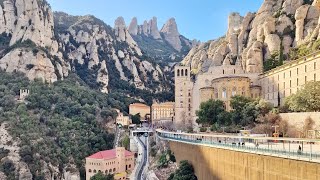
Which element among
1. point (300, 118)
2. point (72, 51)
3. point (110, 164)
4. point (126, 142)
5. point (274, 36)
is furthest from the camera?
point (72, 51)

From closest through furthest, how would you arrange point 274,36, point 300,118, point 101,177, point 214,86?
point 300,118, point 101,177, point 214,86, point 274,36

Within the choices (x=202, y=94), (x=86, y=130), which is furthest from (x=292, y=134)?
(x=86, y=130)

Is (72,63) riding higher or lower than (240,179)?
higher


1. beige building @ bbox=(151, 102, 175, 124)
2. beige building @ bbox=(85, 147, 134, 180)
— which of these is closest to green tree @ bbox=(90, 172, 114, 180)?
beige building @ bbox=(85, 147, 134, 180)

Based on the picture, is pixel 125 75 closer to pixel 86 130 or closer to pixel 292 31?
pixel 86 130

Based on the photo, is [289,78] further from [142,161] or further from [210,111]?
[142,161]

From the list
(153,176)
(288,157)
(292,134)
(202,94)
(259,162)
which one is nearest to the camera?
(288,157)

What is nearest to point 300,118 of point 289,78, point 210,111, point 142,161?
point 289,78

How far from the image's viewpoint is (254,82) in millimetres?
73688

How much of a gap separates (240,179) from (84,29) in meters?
133

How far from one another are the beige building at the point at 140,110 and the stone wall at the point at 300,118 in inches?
3254

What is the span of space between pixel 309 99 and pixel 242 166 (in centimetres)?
1786

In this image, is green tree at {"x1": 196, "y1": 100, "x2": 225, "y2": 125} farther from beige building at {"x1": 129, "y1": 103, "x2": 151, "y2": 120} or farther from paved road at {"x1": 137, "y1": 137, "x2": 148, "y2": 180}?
beige building at {"x1": 129, "y1": 103, "x2": 151, "y2": 120}

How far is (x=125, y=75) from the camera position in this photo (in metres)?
152
